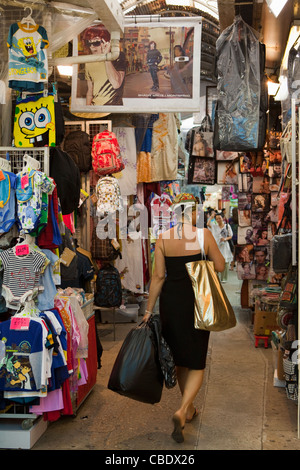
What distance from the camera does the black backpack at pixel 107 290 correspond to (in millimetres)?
7066

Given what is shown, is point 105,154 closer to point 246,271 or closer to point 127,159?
point 127,159

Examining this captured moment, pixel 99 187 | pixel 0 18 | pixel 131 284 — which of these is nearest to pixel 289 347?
pixel 99 187

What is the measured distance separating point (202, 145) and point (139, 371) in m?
5.57

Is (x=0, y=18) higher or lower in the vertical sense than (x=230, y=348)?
higher

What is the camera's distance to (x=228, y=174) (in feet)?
28.4

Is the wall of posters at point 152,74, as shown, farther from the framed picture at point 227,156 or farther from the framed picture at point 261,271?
the framed picture at point 261,271

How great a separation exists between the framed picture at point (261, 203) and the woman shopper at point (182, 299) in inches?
173

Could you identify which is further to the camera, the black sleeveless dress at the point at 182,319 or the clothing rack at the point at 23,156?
the clothing rack at the point at 23,156

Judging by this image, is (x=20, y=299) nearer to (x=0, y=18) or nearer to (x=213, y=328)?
(x=213, y=328)

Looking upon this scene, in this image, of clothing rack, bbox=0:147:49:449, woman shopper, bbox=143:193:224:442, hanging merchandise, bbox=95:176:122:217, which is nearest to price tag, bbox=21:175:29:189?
clothing rack, bbox=0:147:49:449

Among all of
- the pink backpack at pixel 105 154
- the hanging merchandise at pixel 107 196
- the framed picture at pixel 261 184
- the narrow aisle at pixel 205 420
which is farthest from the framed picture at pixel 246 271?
the pink backpack at pixel 105 154

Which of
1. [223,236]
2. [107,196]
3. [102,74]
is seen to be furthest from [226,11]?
[223,236]

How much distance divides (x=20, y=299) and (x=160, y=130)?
17.2ft

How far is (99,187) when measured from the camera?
6.49 metres
